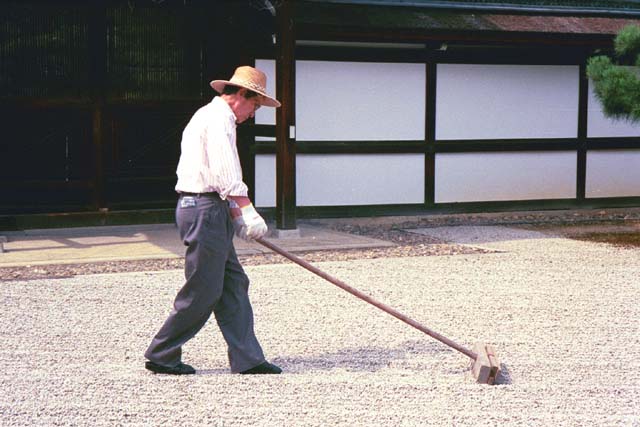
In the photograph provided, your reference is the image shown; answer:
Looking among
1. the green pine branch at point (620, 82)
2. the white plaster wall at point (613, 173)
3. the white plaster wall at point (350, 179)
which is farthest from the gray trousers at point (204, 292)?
the white plaster wall at point (613, 173)

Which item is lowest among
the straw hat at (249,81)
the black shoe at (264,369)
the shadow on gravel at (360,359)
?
the shadow on gravel at (360,359)

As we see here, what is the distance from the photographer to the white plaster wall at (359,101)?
43.6 ft

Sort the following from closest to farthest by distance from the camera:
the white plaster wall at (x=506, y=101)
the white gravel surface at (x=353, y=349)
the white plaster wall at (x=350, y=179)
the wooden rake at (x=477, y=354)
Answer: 1. the white gravel surface at (x=353, y=349)
2. the wooden rake at (x=477, y=354)
3. the white plaster wall at (x=350, y=179)
4. the white plaster wall at (x=506, y=101)

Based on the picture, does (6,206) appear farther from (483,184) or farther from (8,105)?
(483,184)

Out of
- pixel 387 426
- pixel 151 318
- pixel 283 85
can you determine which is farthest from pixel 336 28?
pixel 387 426

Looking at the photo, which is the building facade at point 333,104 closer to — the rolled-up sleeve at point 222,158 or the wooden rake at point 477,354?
the wooden rake at point 477,354

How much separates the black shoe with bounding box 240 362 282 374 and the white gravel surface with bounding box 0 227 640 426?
0.21ft

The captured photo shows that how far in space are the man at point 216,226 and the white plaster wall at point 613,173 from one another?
9521 mm

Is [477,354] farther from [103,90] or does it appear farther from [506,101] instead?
[506,101]

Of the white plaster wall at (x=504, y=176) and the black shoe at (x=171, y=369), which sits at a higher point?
the white plaster wall at (x=504, y=176)

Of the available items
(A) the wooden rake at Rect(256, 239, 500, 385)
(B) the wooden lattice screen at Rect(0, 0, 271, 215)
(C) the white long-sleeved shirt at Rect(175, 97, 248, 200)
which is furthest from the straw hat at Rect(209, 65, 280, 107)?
(B) the wooden lattice screen at Rect(0, 0, 271, 215)

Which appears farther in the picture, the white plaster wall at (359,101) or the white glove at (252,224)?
the white plaster wall at (359,101)

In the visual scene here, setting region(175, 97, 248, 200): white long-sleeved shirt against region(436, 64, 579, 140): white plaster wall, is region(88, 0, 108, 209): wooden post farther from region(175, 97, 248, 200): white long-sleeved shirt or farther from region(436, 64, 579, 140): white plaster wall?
region(175, 97, 248, 200): white long-sleeved shirt

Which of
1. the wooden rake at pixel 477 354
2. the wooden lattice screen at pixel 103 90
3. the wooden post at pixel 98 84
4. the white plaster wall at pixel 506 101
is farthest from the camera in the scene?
the white plaster wall at pixel 506 101
